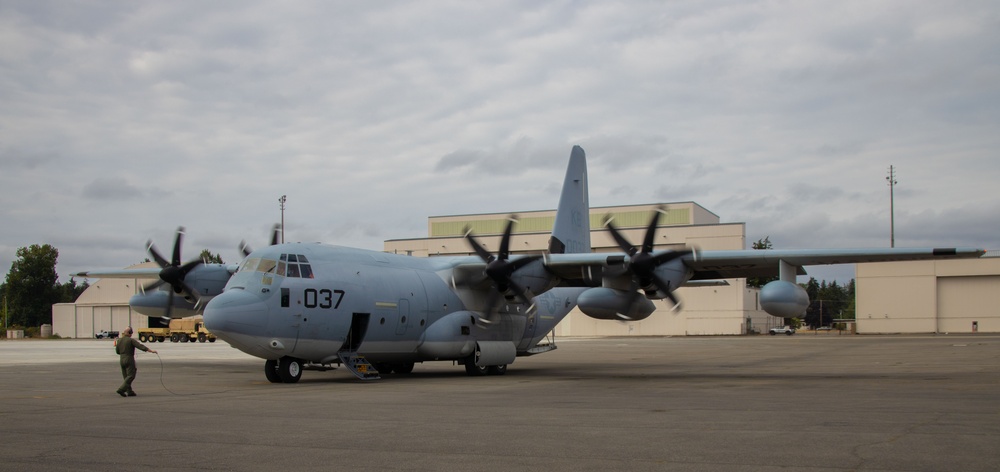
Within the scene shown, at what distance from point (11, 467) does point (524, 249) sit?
70.3 metres

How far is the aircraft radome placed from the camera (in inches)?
863

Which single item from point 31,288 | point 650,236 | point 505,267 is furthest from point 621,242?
point 31,288

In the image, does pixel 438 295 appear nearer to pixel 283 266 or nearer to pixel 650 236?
pixel 283 266

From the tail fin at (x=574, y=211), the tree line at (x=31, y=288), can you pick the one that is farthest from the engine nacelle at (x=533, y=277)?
the tree line at (x=31, y=288)

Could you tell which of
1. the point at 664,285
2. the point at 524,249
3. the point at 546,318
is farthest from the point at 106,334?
the point at 664,285

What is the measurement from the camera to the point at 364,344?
78.9 feet

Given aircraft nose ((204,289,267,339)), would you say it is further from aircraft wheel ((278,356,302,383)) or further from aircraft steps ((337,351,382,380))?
aircraft steps ((337,351,382,380))

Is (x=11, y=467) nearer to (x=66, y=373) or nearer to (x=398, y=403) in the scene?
(x=398, y=403)

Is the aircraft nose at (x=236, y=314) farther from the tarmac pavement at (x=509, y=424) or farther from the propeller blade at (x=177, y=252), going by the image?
the propeller blade at (x=177, y=252)

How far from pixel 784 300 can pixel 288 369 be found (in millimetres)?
13560

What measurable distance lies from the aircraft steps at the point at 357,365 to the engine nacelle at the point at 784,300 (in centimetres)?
1121

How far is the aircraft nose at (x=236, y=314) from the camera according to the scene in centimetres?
2069

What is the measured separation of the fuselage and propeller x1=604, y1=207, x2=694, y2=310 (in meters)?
5.32

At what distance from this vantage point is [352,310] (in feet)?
77.2
